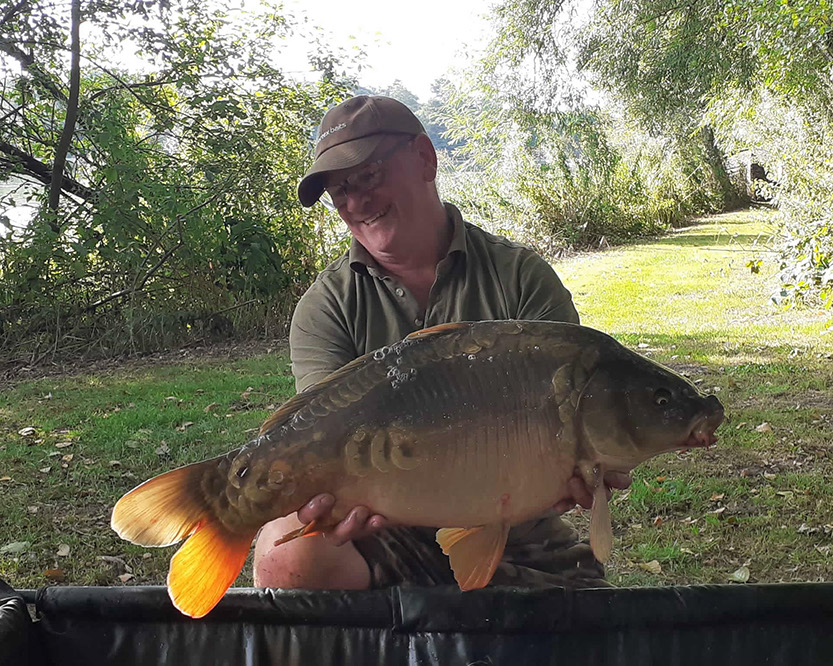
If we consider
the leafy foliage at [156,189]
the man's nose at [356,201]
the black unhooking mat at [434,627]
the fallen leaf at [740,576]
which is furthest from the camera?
the leafy foliage at [156,189]

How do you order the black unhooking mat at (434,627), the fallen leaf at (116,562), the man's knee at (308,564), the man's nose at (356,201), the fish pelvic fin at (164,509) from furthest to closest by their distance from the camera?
the fallen leaf at (116,562) < the man's nose at (356,201) < the man's knee at (308,564) < the black unhooking mat at (434,627) < the fish pelvic fin at (164,509)

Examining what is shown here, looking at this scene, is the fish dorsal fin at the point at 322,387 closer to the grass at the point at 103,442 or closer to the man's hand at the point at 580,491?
the man's hand at the point at 580,491

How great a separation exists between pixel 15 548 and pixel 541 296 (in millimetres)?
1716

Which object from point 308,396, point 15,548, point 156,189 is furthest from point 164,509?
point 156,189

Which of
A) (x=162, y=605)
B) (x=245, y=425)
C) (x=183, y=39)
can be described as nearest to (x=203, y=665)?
(x=162, y=605)

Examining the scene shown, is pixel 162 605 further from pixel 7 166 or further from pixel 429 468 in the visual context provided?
pixel 7 166

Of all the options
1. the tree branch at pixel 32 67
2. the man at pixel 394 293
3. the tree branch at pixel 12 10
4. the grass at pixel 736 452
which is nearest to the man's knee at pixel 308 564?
the man at pixel 394 293

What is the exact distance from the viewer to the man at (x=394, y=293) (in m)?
1.47

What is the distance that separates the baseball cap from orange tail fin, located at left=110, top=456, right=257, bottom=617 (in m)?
0.60

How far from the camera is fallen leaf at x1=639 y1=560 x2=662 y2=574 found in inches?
87.0

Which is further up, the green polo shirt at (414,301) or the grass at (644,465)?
the green polo shirt at (414,301)

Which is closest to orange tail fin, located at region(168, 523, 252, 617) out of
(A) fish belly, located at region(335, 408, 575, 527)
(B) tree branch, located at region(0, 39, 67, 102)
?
(A) fish belly, located at region(335, 408, 575, 527)

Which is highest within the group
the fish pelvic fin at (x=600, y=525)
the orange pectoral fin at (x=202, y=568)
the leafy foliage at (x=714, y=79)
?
the leafy foliage at (x=714, y=79)

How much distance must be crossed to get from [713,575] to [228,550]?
1.50 m
